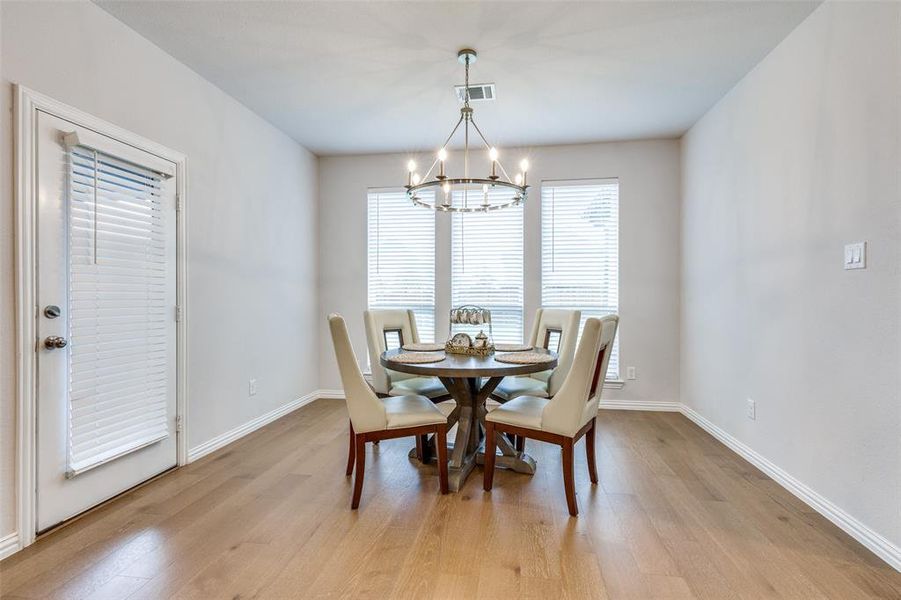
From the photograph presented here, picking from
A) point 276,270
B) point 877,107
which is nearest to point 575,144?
point 877,107

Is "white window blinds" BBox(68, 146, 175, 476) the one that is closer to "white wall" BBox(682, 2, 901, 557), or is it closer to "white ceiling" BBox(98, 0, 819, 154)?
"white ceiling" BBox(98, 0, 819, 154)

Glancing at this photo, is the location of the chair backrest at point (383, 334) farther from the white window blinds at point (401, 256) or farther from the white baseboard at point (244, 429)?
the white baseboard at point (244, 429)

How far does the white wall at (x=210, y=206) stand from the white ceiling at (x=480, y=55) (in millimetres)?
213

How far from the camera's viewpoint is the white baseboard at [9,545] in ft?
6.25

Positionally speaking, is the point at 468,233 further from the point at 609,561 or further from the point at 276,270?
the point at 609,561

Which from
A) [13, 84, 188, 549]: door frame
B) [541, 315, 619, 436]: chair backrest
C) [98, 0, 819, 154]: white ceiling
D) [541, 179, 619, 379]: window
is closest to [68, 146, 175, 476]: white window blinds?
[13, 84, 188, 549]: door frame

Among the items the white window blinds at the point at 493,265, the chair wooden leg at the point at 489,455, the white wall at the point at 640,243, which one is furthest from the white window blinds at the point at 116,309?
the white wall at the point at 640,243

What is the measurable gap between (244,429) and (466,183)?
2.58 metres

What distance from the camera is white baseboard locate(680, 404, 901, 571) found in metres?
1.91

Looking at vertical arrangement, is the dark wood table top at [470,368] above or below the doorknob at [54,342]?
below

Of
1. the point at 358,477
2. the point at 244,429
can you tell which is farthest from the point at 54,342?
the point at 244,429

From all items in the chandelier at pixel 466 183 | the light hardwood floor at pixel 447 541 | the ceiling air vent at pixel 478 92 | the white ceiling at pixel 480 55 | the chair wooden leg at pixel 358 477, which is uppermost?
the white ceiling at pixel 480 55

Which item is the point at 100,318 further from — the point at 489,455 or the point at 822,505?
the point at 822,505

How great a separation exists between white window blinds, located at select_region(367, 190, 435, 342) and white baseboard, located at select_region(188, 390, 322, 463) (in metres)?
1.21
